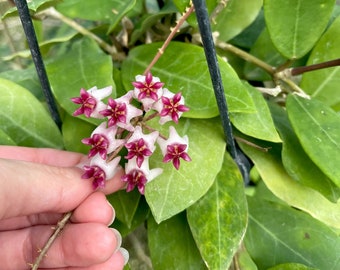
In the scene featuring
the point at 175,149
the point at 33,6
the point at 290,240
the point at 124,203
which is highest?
the point at 33,6

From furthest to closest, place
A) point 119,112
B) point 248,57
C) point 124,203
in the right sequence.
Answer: point 248,57, point 124,203, point 119,112

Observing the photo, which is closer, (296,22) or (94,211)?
(94,211)

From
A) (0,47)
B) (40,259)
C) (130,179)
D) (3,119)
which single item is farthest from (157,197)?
(0,47)

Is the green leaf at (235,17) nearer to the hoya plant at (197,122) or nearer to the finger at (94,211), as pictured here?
the hoya plant at (197,122)

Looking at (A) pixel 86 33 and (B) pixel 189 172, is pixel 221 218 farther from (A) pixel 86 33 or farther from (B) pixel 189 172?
(A) pixel 86 33

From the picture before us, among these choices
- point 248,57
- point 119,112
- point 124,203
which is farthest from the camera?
point 248,57

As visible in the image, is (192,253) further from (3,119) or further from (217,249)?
(3,119)

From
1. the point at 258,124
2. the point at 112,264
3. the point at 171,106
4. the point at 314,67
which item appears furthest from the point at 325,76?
the point at 112,264

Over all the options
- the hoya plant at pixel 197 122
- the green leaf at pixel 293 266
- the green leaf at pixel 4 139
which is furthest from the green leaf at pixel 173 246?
the green leaf at pixel 4 139
